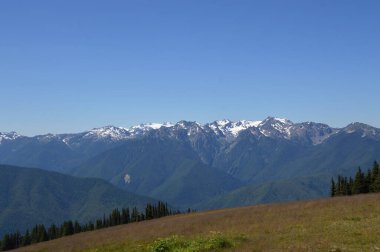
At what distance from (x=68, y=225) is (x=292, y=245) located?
13567cm

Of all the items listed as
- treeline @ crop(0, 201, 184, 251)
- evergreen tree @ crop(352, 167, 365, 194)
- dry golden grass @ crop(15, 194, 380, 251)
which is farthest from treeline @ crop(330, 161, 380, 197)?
treeline @ crop(0, 201, 184, 251)

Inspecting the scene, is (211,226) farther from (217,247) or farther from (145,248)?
(217,247)

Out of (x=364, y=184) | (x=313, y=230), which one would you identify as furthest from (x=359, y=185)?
(x=313, y=230)

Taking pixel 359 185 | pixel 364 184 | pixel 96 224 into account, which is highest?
pixel 364 184

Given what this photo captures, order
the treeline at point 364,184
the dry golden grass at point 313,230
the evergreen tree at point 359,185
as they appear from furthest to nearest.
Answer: the evergreen tree at point 359,185
the treeline at point 364,184
the dry golden grass at point 313,230

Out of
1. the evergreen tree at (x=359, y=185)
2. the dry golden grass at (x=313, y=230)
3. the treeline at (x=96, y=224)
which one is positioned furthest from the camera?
the treeline at (x=96, y=224)

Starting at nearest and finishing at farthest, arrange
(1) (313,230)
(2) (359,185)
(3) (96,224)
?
(1) (313,230)
(2) (359,185)
(3) (96,224)

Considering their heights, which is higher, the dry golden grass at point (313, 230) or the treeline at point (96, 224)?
the dry golden grass at point (313, 230)

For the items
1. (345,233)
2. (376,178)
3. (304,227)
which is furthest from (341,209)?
(376,178)

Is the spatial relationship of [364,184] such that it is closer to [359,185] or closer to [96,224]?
[359,185]

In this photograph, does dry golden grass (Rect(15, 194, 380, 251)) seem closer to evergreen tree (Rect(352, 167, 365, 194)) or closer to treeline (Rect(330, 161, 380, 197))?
treeline (Rect(330, 161, 380, 197))

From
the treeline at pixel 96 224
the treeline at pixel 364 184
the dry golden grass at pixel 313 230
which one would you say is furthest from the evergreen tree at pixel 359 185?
the treeline at pixel 96 224

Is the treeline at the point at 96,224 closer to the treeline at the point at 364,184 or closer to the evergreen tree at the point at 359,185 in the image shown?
the treeline at the point at 364,184

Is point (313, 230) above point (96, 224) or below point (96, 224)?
above
